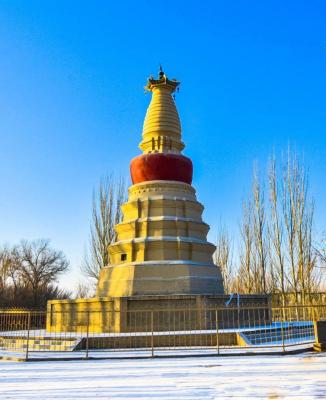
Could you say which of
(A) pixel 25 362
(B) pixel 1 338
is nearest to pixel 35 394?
(A) pixel 25 362

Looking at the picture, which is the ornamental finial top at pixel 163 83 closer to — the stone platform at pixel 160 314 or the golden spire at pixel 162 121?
the golden spire at pixel 162 121

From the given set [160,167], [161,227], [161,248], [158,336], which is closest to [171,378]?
[158,336]

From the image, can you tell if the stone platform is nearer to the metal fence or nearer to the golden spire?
the metal fence

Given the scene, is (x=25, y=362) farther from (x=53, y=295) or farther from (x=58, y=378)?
(x=53, y=295)

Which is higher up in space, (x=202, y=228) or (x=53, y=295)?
(x=202, y=228)

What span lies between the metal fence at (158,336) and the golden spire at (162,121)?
9.18 m

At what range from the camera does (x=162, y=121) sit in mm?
21328

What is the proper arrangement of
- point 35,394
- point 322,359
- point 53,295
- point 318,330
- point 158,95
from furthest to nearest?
point 53,295 → point 158,95 → point 318,330 → point 322,359 → point 35,394

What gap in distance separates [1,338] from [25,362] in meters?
4.80

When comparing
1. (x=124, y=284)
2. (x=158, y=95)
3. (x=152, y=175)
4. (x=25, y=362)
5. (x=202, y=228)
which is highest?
(x=158, y=95)

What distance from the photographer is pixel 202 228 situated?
64.7 ft

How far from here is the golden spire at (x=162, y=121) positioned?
69.2 ft

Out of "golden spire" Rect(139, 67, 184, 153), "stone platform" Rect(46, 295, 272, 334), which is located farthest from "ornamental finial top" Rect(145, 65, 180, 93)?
"stone platform" Rect(46, 295, 272, 334)

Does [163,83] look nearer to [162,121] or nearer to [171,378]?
[162,121]
